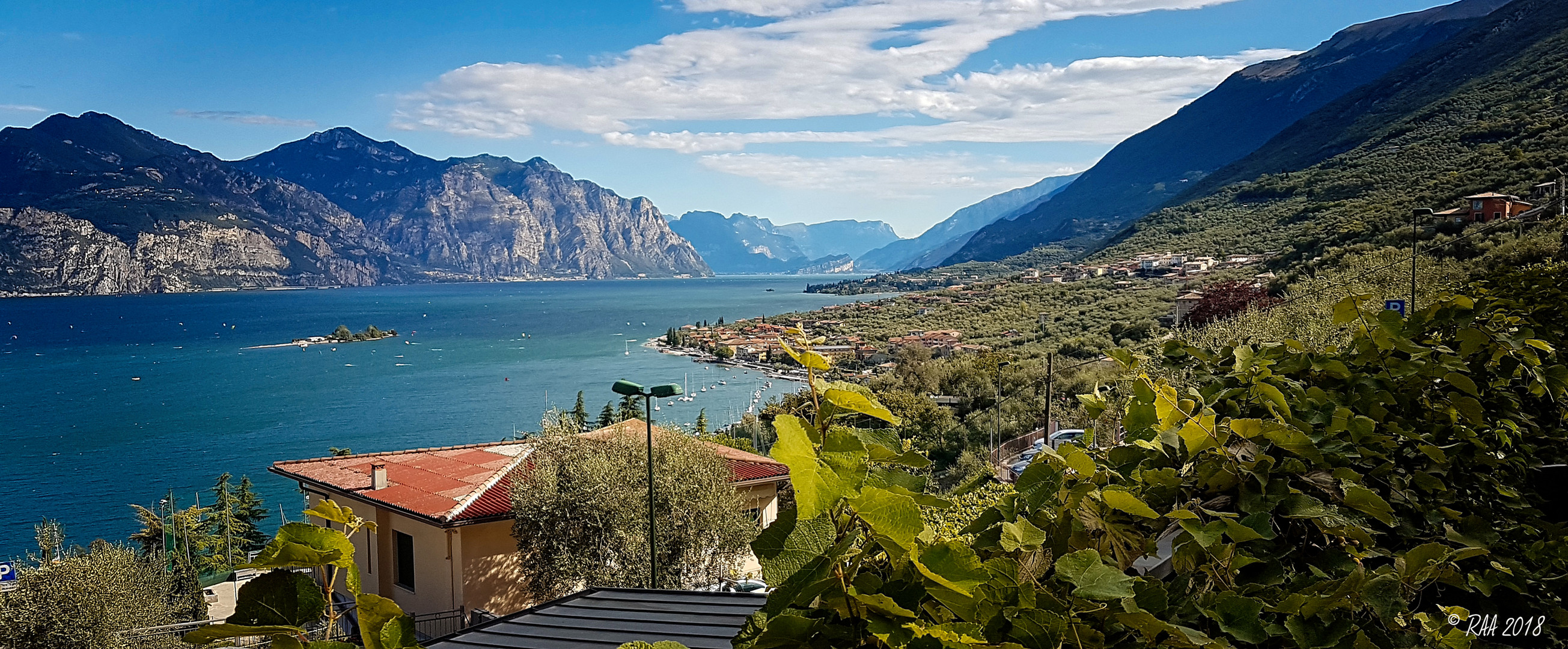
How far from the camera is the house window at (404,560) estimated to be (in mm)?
11852

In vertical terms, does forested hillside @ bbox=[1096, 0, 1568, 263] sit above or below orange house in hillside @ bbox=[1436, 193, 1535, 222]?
above

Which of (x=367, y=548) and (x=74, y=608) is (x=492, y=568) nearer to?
(x=367, y=548)

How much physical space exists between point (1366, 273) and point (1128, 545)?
58.2 ft

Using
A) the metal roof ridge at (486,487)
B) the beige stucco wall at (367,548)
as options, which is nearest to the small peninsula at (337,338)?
the beige stucco wall at (367,548)

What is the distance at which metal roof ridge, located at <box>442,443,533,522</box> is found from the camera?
1107cm

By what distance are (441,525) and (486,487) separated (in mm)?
1394

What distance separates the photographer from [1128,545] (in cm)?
74

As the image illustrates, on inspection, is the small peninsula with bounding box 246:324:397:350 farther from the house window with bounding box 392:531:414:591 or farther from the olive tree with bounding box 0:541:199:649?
the house window with bounding box 392:531:414:591

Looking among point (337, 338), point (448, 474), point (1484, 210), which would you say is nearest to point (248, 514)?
point (448, 474)

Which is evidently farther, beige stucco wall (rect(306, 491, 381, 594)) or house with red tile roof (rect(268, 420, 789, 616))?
beige stucco wall (rect(306, 491, 381, 594))

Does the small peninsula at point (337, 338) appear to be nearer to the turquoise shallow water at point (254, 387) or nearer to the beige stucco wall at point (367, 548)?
the turquoise shallow water at point (254, 387)

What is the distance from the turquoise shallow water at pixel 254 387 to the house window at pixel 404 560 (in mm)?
22166

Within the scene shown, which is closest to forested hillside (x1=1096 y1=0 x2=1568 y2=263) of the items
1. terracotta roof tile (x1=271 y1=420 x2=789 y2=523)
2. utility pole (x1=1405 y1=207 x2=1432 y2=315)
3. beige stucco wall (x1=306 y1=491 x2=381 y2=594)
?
utility pole (x1=1405 y1=207 x2=1432 y2=315)

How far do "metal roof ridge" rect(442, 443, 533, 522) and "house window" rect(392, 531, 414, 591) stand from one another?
107cm
